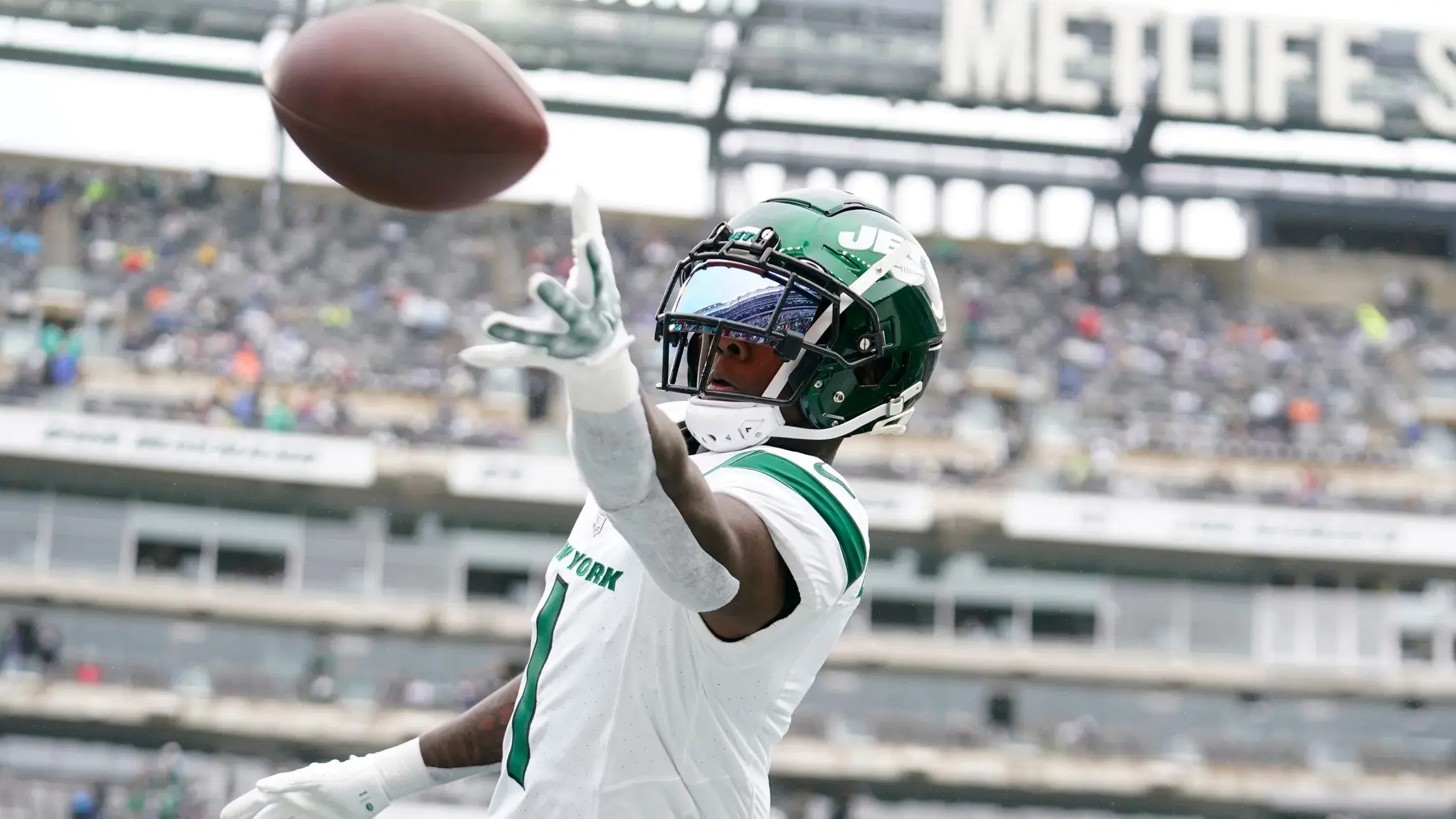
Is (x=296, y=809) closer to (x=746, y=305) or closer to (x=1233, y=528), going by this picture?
(x=746, y=305)

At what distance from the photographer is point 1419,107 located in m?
26.4

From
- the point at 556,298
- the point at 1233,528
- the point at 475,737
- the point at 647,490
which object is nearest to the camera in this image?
the point at 556,298

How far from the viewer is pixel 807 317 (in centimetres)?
307

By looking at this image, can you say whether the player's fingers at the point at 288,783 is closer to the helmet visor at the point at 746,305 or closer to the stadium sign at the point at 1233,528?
the helmet visor at the point at 746,305

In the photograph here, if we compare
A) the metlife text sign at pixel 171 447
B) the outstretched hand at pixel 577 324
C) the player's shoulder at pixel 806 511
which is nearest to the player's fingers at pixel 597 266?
the outstretched hand at pixel 577 324

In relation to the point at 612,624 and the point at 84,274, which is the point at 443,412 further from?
the point at 612,624

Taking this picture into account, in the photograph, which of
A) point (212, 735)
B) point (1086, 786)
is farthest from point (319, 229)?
point (1086, 786)

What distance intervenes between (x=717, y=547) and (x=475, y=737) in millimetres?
1047

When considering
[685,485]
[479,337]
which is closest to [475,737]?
[685,485]

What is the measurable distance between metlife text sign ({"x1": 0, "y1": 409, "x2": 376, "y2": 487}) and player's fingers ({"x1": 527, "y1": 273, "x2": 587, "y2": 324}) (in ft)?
64.2

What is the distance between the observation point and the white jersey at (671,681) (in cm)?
282

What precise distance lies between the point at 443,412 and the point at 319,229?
14.3 feet

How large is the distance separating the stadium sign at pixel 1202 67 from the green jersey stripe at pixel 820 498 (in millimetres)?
23697

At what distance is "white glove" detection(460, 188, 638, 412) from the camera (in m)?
2.22
